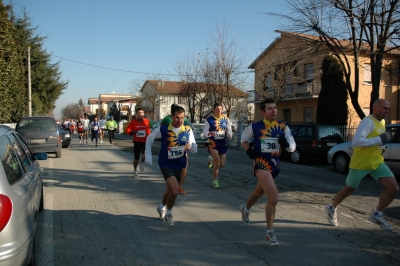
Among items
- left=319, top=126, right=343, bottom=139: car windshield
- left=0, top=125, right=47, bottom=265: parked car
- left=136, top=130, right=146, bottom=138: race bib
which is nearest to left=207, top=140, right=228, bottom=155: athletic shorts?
left=136, top=130, right=146, bottom=138: race bib

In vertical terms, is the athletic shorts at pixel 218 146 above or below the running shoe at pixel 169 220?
above

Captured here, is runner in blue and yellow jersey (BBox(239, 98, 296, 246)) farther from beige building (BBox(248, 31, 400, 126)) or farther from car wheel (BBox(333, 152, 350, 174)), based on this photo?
beige building (BBox(248, 31, 400, 126))

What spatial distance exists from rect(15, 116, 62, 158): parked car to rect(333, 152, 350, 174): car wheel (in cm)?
1027

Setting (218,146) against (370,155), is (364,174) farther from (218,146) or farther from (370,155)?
(218,146)

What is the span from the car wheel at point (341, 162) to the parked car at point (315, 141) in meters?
2.36

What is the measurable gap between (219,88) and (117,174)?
19.9 meters

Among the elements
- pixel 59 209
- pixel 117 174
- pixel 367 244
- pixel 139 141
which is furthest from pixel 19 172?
pixel 117 174

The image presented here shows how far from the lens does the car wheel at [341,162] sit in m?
10.9

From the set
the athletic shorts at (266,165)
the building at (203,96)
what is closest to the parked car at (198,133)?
the building at (203,96)

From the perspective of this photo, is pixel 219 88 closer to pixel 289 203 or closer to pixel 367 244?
pixel 289 203

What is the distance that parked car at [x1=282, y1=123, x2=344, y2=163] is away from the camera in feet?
45.2

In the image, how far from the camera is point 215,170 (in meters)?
8.17

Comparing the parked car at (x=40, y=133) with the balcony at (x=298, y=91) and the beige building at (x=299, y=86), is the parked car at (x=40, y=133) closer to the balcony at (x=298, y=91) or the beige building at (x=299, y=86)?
the beige building at (x=299, y=86)

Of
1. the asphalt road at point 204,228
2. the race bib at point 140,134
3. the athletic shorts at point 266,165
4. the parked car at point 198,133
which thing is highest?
the race bib at point 140,134
